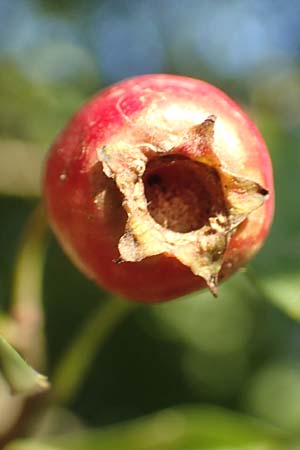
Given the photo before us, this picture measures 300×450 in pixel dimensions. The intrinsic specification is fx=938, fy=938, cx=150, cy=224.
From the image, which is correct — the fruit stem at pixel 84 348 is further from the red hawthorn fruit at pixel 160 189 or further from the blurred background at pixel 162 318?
the red hawthorn fruit at pixel 160 189

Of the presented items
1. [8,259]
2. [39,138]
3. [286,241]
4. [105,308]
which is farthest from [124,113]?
[8,259]

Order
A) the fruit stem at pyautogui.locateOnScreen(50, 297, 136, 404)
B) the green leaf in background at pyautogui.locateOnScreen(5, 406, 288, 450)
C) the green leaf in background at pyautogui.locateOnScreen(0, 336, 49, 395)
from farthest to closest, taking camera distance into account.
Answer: the fruit stem at pyautogui.locateOnScreen(50, 297, 136, 404)
the green leaf in background at pyautogui.locateOnScreen(5, 406, 288, 450)
the green leaf in background at pyautogui.locateOnScreen(0, 336, 49, 395)

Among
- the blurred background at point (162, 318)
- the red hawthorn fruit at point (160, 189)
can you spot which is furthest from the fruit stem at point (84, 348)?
the red hawthorn fruit at point (160, 189)

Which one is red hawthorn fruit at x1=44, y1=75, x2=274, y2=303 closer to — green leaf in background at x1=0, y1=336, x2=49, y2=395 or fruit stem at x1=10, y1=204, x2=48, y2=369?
green leaf in background at x1=0, y1=336, x2=49, y2=395

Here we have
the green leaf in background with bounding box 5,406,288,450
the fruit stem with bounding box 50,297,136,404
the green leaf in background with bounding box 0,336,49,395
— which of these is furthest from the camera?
the fruit stem with bounding box 50,297,136,404

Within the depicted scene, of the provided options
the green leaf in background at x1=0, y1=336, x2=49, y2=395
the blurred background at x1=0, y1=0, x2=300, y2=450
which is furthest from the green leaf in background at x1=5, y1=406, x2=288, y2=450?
the green leaf in background at x1=0, y1=336, x2=49, y2=395

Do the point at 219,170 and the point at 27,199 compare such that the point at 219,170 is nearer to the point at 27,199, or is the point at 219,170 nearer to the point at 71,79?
the point at 27,199
